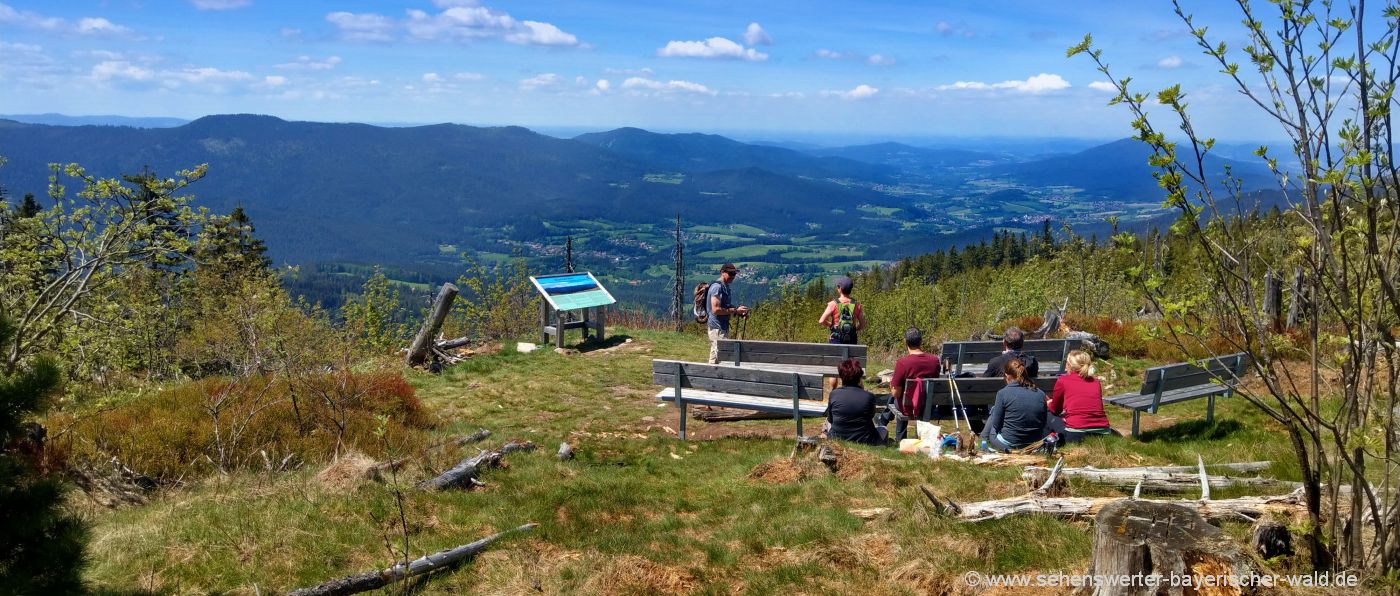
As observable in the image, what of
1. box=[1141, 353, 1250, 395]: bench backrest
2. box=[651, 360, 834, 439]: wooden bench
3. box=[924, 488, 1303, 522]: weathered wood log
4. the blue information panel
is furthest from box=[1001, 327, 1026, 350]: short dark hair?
the blue information panel

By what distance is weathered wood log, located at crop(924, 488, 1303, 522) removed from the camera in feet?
14.0

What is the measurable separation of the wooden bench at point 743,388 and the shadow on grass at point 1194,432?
3306 mm

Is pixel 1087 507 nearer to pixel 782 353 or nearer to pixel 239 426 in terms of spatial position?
pixel 782 353

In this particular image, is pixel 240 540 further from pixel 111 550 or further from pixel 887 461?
pixel 887 461

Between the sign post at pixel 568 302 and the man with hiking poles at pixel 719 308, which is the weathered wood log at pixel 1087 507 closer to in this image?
the man with hiking poles at pixel 719 308

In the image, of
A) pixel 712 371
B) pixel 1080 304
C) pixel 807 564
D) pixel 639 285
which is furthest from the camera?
pixel 639 285

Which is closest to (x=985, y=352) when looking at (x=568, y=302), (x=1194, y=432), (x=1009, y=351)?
(x=1009, y=351)

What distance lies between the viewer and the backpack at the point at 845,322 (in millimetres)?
10664

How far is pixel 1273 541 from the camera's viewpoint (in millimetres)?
3670

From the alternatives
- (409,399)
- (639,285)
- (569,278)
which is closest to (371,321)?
(569,278)

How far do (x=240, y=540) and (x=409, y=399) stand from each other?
486 centimetres

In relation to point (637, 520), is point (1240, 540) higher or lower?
higher

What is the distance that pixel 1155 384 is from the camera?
7.97m

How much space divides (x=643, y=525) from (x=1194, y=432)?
5.80 metres
